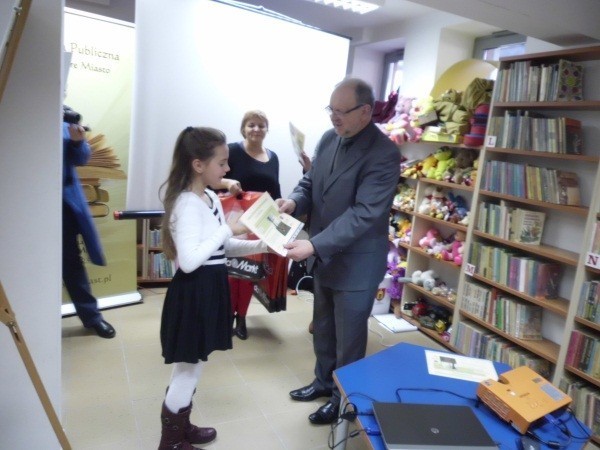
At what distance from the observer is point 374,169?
1828mm

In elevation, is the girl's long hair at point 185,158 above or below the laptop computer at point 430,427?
above

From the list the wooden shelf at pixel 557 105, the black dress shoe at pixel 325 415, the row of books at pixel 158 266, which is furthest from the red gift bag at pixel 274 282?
the wooden shelf at pixel 557 105

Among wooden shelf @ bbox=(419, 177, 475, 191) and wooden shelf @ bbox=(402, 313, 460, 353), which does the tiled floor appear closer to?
wooden shelf @ bbox=(402, 313, 460, 353)

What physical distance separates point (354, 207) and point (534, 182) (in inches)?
53.4

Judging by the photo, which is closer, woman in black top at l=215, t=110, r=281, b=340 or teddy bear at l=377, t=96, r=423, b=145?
woman in black top at l=215, t=110, r=281, b=340

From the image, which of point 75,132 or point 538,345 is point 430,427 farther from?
point 75,132

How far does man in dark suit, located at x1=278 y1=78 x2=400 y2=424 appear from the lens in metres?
1.81

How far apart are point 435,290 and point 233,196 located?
187 cm

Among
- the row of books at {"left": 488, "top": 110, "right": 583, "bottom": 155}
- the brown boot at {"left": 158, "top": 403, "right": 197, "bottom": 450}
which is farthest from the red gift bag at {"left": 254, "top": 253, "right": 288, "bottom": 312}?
the row of books at {"left": 488, "top": 110, "right": 583, "bottom": 155}

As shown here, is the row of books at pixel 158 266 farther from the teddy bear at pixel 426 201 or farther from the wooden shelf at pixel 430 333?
the teddy bear at pixel 426 201

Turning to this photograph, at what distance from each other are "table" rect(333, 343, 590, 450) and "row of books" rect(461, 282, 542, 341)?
1222 millimetres

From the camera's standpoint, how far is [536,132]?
98.2 inches

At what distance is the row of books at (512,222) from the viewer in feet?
8.57

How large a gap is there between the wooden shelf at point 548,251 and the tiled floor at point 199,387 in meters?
0.99
